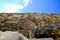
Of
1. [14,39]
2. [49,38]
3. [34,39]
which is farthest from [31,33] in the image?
[14,39]

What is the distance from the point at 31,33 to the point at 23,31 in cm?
68

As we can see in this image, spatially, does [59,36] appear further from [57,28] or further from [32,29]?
[32,29]

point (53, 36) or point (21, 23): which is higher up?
point (21, 23)

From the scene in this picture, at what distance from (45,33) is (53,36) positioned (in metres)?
0.49

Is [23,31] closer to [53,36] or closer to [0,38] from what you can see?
[53,36]

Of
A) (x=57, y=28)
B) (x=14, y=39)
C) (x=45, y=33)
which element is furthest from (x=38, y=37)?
(x=14, y=39)

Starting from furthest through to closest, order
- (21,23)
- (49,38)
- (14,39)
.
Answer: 1. (21,23)
2. (49,38)
3. (14,39)

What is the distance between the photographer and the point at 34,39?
37.0ft

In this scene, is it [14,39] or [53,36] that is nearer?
[14,39]

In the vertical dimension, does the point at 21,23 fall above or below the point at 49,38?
above

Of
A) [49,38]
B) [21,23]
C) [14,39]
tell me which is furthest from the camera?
[21,23]

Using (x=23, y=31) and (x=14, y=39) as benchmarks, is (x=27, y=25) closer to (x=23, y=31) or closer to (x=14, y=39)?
(x=23, y=31)

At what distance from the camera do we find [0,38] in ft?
28.2

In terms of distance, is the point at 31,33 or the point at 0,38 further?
the point at 31,33
